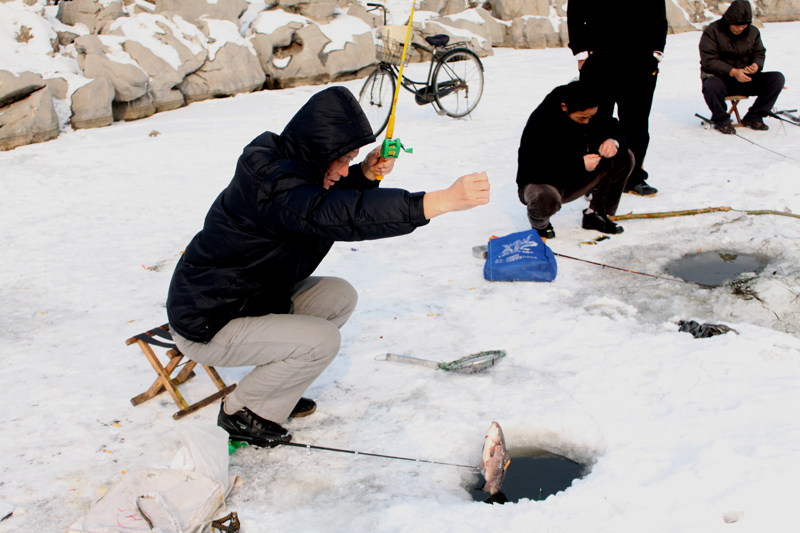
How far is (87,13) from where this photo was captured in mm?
9930

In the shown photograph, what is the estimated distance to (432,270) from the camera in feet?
15.3

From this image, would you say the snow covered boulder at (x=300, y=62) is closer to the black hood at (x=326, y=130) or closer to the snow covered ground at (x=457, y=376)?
the snow covered ground at (x=457, y=376)

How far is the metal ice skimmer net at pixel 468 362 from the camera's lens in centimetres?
330

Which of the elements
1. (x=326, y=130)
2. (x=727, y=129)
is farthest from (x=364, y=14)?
(x=326, y=130)

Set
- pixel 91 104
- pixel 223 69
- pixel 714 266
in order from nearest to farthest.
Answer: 1. pixel 714 266
2. pixel 91 104
3. pixel 223 69

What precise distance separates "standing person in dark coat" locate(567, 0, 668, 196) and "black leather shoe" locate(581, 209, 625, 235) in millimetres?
850

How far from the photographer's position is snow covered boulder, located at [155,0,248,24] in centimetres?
1064

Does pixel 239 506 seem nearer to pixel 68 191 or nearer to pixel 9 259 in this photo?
pixel 9 259

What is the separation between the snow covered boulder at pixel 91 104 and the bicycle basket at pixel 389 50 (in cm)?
403

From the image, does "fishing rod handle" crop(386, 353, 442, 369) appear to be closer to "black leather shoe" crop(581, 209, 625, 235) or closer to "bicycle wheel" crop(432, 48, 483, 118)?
"black leather shoe" crop(581, 209, 625, 235)

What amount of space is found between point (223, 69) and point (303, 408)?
8.93m

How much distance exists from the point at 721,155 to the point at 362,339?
5.02 metres

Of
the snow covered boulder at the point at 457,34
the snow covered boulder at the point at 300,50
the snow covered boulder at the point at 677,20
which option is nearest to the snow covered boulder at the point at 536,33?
the snow covered boulder at the point at 457,34

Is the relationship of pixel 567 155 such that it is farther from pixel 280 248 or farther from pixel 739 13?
pixel 739 13
